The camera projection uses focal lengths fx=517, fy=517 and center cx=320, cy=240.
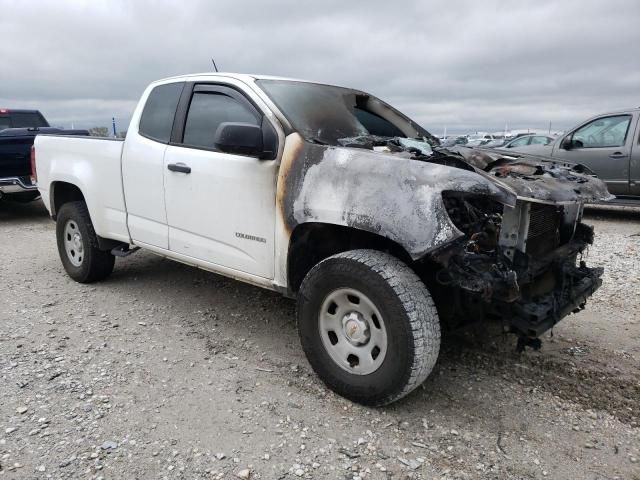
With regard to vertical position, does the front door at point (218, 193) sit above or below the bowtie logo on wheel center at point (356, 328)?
above

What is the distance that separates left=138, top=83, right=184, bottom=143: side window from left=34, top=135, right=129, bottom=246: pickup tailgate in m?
0.32

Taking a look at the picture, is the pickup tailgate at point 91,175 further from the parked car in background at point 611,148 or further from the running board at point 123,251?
the parked car in background at point 611,148

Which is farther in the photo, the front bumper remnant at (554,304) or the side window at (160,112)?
the side window at (160,112)

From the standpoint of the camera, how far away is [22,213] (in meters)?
9.66

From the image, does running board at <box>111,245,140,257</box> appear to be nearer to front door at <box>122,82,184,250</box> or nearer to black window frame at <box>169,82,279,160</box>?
front door at <box>122,82,184,250</box>

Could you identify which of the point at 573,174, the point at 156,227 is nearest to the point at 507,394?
the point at 573,174

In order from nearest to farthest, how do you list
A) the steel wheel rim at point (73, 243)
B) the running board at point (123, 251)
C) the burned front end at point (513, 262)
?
the burned front end at point (513, 262) < the running board at point (123, 251) < the steel wheel rim at point (73, 243)

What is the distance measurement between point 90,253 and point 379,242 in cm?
311

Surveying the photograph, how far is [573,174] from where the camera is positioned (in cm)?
334

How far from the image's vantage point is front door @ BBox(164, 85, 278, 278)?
131 inches

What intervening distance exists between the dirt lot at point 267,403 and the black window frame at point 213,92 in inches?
56.4

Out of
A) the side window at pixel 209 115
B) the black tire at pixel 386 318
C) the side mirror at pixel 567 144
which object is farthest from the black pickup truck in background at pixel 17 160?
the side mirror at pixel 567 144

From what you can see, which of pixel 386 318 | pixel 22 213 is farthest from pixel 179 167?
pixel 22 213

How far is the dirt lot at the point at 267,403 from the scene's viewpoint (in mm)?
2498
